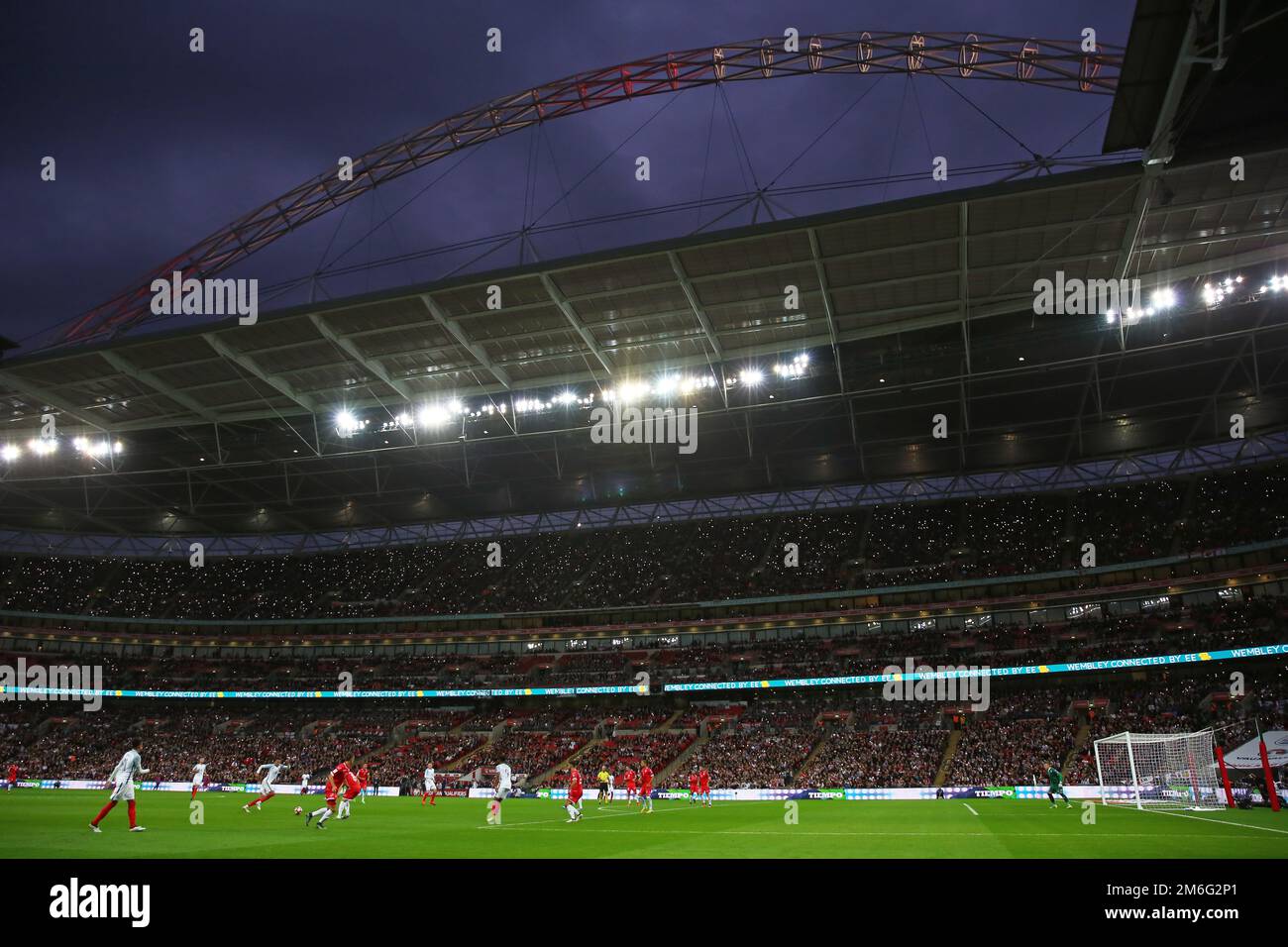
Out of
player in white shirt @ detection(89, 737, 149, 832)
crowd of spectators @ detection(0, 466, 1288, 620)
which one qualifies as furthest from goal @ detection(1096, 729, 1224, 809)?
player in white shirt @ detection(89, 737, 149, 832)

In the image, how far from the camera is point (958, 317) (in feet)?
110

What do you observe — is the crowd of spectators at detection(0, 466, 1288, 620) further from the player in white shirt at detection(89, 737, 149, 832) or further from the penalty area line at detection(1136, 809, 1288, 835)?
the player in white shirt at detection(89, 737, 149, 832)

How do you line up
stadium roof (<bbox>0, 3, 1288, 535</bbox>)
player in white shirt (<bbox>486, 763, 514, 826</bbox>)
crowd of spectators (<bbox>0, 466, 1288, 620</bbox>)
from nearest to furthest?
player in white shirt (<bbox>486, 763, 514, 826</bbox>)
stadium roof (<bbox>0, 3, 1288, 535</bbox>)
crowd of spectators (<bbox>0, 466, 1288, 620</bbox>)

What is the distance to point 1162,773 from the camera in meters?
30.5

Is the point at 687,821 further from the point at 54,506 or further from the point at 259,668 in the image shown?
the point at 54,506

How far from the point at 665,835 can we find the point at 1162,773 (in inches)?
942

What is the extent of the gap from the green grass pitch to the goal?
11.6 ft

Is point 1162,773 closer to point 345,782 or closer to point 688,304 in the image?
point 688,304

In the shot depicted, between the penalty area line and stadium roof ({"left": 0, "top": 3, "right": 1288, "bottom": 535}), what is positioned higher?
stadium roof ({"left": 0, "top": 3, "right": 1288, "bottom": 535})

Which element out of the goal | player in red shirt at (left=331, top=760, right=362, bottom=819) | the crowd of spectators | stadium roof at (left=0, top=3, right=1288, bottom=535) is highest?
stadium roof at (left=0, top=3, right=1288, bottom=535)

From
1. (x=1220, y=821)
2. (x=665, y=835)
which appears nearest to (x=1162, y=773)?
(x=1220, y=821)

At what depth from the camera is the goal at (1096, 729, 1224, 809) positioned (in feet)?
90.4

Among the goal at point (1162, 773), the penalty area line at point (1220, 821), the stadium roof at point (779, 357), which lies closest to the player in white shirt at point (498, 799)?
the penalty area line at point (1220, 821)
